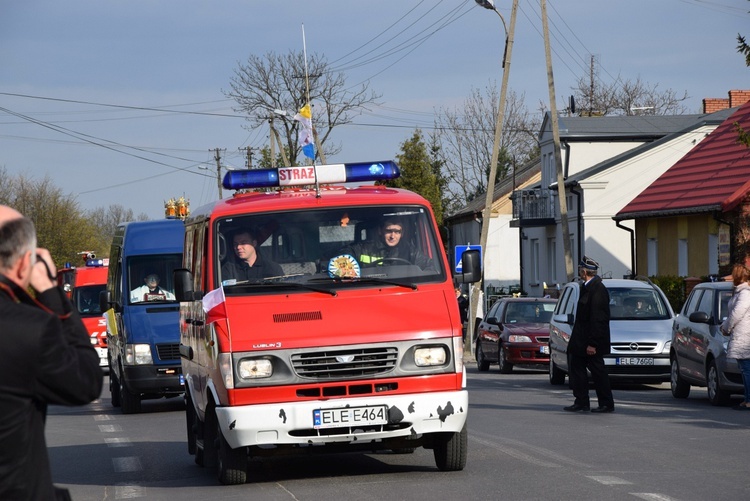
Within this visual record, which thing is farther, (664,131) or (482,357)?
(664,131)

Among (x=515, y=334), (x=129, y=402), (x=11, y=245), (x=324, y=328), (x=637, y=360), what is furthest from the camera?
(x=515, y=334)

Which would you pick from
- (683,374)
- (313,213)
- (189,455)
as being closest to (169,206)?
(683,374)

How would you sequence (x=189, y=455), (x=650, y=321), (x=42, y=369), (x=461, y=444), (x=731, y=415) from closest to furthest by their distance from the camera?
1. (x=42, y=369)
2. (x=461, y=444)
3. (x=189, y=455)
4. (x=731, y=415)
5. (x=650, y=321)

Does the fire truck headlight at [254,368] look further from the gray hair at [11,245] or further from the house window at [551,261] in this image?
the house window at [551,261]

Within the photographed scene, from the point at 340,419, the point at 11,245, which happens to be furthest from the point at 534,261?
the point at 11,245

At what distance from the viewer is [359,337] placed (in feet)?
32.2

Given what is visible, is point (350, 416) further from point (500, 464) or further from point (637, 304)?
point (637, 304)

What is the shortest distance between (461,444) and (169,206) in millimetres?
15744

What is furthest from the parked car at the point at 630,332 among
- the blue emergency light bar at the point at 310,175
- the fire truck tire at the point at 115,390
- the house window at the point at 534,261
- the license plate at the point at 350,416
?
the house window at the point at 534,261

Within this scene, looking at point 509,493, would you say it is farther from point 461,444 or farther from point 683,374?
point 683,374

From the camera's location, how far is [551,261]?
62.2 m

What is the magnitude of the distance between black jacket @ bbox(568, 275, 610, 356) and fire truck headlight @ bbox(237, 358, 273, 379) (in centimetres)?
727

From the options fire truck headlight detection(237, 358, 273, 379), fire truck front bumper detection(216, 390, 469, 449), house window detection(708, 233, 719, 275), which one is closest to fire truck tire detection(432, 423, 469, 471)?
fire truck front bumper detection(216, 390, 469, 449)

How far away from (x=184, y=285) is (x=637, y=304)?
521 inches
